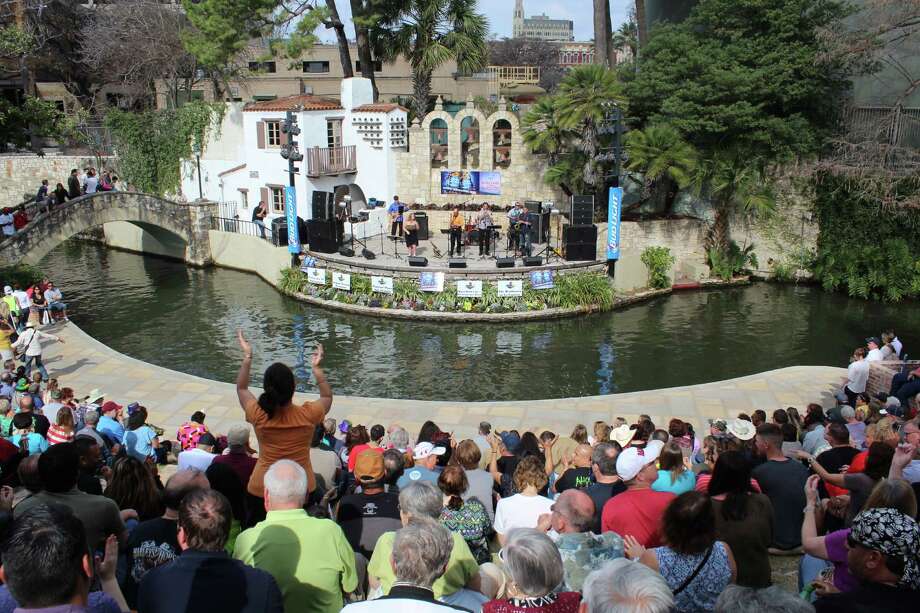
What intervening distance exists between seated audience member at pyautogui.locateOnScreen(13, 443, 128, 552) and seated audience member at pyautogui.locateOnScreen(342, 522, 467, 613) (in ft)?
6.87

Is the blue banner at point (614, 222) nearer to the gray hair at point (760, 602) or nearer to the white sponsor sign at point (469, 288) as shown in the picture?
the white sponsor sign at point (469, 288)

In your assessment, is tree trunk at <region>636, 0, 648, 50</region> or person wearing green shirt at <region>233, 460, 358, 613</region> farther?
tree trunk at <region>636, 0, 648, 50</region>

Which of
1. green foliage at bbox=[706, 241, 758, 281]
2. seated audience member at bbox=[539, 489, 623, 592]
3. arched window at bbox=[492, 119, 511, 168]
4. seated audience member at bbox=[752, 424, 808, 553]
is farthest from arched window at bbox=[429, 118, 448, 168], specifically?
seated audience member at bbox=[539, 489, 623, 592]

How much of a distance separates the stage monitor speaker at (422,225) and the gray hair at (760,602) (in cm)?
2439

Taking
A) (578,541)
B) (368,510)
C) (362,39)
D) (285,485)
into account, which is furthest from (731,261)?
(285,485)

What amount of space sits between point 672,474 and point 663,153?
21.6 meters

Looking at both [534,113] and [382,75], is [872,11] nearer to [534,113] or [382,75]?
[534,113]

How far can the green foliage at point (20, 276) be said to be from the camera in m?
21.0

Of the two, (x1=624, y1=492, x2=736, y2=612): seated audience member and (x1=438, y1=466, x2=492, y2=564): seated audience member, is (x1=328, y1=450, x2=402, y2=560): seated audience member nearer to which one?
(x1=438, y1=466, x2=492, y2=564): seated audience member

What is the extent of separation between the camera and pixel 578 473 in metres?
6.80

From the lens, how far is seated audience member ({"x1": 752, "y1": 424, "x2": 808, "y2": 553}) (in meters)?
6.48

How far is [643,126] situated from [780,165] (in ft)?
16.0

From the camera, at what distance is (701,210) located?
28.9 m

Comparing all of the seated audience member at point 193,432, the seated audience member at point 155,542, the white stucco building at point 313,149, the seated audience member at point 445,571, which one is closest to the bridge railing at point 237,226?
the white stucco building at point 313,149
